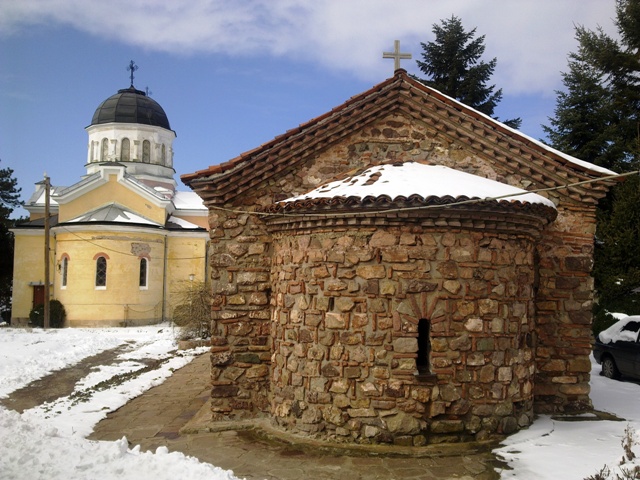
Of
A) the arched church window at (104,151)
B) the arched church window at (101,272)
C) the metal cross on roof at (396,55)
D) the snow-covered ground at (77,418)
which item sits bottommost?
the snow-covered ground at (77,418)

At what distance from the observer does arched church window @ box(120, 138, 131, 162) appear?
98.0 ft

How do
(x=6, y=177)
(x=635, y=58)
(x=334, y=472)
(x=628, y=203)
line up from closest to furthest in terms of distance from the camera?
(x=334, y=472) → (x=628, y=203) → (x=635, y=58) → (x=6, y=177)

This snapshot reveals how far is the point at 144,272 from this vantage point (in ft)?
81.8

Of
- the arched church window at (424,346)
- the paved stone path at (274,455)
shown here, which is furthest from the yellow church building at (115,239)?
the arched church window at (424,346)

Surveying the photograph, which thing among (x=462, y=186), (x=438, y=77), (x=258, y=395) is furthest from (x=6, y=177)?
(x=462, y=186)

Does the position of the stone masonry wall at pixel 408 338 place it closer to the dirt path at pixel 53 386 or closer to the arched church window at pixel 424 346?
the arched church window at pixel 424 346

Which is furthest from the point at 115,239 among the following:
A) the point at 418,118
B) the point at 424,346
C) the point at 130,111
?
the point at 424,346

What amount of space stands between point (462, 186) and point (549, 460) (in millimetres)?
3442

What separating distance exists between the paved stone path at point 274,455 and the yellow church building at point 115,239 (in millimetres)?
16190

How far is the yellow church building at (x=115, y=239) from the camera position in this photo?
2383 cm

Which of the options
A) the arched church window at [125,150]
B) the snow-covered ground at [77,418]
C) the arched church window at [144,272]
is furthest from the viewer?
Answer: the arched church window at [125,150]

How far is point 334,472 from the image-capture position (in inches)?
233


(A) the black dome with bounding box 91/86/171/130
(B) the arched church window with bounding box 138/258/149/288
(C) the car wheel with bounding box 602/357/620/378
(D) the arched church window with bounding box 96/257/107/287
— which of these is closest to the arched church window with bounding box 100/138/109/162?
(A) the black dome with bounding box 91/86/171/130

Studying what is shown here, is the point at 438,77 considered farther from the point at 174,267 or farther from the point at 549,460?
the point at 549,460
